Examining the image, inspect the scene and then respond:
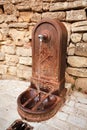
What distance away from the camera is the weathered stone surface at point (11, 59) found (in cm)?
261

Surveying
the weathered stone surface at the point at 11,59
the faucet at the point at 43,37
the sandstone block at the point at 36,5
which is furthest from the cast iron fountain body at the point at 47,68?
the weathered stone surface at the point at 11,59

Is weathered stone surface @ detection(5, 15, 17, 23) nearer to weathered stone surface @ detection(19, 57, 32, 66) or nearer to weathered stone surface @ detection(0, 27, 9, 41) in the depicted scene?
weathered stone surface @ detection(0, 27, 9, 41)

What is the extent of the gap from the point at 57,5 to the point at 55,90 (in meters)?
1.30

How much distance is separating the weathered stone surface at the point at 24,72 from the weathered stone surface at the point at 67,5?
45.2 inches

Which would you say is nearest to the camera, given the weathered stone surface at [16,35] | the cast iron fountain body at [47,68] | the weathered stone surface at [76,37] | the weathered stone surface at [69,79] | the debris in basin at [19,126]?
the debris in basin at [19,126]

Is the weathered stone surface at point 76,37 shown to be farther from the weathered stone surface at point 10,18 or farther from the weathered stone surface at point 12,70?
the weathered stone surface at point 12,70

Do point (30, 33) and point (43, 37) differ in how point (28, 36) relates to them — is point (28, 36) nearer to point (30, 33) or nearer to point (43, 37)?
point (30, 33)

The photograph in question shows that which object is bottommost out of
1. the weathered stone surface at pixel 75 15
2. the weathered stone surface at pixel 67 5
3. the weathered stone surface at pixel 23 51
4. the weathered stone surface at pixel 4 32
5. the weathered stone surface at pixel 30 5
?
the weathered stone surface at pixel 23 51

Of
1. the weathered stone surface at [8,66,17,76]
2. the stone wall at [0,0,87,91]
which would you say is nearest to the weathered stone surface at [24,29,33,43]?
the stone wall at [0,0,87,91]

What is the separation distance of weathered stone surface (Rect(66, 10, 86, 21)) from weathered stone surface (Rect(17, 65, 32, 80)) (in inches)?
45.3

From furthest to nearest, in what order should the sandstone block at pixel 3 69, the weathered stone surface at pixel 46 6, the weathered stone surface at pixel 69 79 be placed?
the sandstone block at pixel 3 69, the weathered stone surface at pixel 69 79, the weathered stone surface at pixel 46 6

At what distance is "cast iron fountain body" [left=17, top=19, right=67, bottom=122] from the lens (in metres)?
1.78

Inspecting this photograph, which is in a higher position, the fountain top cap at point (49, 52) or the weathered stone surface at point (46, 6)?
the weathered stone surface at point (46, 6)

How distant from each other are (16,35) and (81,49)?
1217 mm
